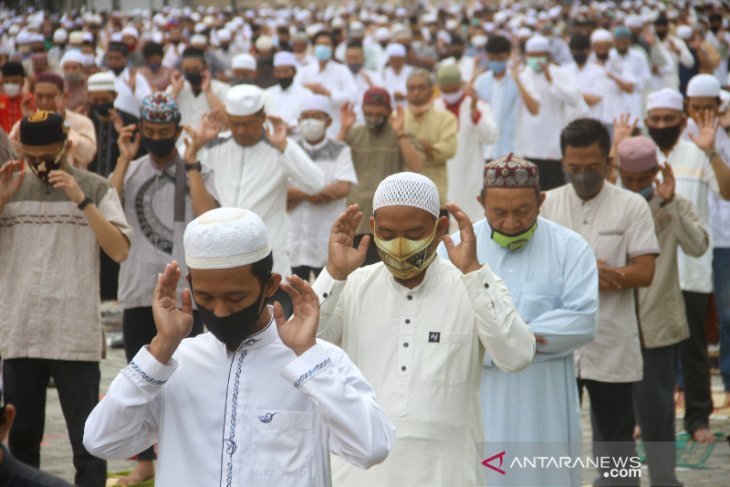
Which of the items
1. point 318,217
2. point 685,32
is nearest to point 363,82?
point 318,217

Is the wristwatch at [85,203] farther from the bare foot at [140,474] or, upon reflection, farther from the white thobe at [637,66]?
the white thobe at [637,66]

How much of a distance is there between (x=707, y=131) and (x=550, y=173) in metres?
7.36

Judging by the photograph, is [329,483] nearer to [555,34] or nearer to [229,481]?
[229,481]

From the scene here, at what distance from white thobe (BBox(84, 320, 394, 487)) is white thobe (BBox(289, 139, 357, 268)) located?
278 inches

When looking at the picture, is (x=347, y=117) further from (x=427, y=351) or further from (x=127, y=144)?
(x=427, y=351)

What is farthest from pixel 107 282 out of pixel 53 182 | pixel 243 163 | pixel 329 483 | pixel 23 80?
pixel 329 483

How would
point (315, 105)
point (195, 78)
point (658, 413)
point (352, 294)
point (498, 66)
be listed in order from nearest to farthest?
point (352, 294) < point (658, 413) < point (315, 105) < point (195, 78) < point (498, 66)

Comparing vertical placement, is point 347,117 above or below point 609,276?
below

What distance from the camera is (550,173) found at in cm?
1652

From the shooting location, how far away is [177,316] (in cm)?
402

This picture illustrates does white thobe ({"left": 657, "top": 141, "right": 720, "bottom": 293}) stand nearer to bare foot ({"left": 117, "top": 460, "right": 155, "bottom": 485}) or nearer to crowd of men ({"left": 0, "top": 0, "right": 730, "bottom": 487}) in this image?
crowd of men ({"left": 0, "top": 0, "right": 730, "bottom": 487})

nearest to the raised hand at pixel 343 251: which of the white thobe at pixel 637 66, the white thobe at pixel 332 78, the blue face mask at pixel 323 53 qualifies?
the white thobe at pixel 332 78

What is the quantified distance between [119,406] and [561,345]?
7.81 ft

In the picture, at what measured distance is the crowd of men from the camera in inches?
160
